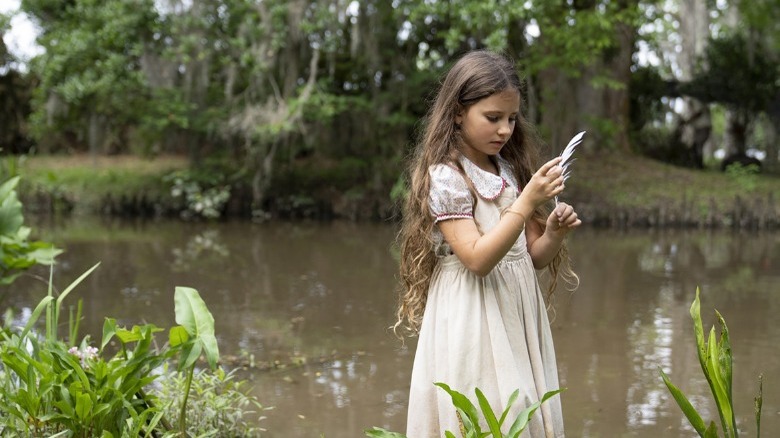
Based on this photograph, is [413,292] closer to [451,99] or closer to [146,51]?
[451,99]

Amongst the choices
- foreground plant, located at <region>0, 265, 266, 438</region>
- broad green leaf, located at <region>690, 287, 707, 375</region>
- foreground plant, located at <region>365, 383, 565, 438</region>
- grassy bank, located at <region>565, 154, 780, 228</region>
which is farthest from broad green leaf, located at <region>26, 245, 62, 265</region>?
grassy bank, located at <region>565, 154, 780, 228</region>

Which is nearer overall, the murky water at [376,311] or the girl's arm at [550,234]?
the girl's arm at [550,234]

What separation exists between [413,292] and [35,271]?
25.8 feet

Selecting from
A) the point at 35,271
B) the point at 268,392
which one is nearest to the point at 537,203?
the point at 268,392

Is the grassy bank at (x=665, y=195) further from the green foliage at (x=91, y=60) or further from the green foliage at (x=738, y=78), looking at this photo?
the green foliage at (x=91, y=60)

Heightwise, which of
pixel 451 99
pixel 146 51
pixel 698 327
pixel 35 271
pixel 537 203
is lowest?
pixel 35 271

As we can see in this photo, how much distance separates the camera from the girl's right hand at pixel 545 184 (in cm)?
249

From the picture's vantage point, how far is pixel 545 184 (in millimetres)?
2492

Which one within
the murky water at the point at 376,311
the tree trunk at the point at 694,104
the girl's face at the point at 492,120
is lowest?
the murky water at the point at 376,311

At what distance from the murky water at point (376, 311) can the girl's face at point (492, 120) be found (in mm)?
2050

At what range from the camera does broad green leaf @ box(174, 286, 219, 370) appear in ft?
10.1

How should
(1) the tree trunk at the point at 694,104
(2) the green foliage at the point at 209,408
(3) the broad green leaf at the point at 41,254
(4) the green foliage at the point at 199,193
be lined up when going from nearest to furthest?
(2) the green foliage at the point at 209,408
(3) the broad green leaf at the point at 41,254
(4) the green foliage at the point at 199,193
(1) the tree trunk at the point at 694,104

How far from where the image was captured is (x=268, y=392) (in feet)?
16.3

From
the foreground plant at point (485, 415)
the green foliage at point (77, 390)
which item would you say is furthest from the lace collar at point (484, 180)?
the green foliage at point (77, 390)
